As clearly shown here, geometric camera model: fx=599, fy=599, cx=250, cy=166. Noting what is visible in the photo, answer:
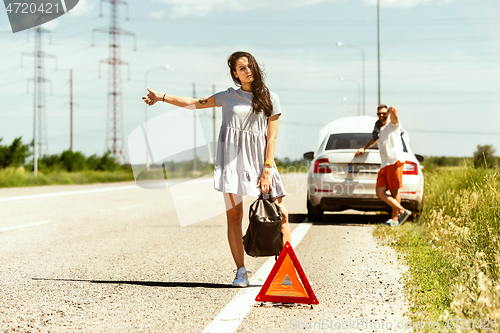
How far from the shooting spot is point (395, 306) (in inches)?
173

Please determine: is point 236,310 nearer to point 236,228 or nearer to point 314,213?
point 236,228

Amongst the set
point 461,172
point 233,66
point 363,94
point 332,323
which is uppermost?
point 363,94

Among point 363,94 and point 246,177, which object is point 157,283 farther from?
point 363,94

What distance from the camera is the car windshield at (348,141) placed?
11015mm

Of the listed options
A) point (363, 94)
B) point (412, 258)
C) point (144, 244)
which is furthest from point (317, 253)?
point (363, 94)

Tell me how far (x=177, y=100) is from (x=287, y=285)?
5.87 ft

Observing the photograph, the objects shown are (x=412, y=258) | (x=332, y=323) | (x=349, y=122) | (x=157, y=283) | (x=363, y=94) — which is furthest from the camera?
(x=363, y=94)

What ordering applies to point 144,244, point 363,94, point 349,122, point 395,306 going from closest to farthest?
point 395,306 < point 144,244 < point 349,122 < point 363,94

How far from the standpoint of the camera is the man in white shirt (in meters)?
9.39

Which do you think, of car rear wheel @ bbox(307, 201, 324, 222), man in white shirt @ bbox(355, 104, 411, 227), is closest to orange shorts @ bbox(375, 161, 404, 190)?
man in white shirt @ bbox(355, 104, 411, 227)

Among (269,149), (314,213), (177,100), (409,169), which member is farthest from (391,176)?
(177,100)

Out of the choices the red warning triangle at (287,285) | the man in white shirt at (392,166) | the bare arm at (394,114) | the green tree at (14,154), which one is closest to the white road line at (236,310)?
the red warning triangle at (287,285)

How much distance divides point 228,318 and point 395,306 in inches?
49.4

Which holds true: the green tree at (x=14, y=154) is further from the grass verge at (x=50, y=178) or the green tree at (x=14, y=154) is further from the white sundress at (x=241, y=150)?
the white sundress at (x=241, y=150)
